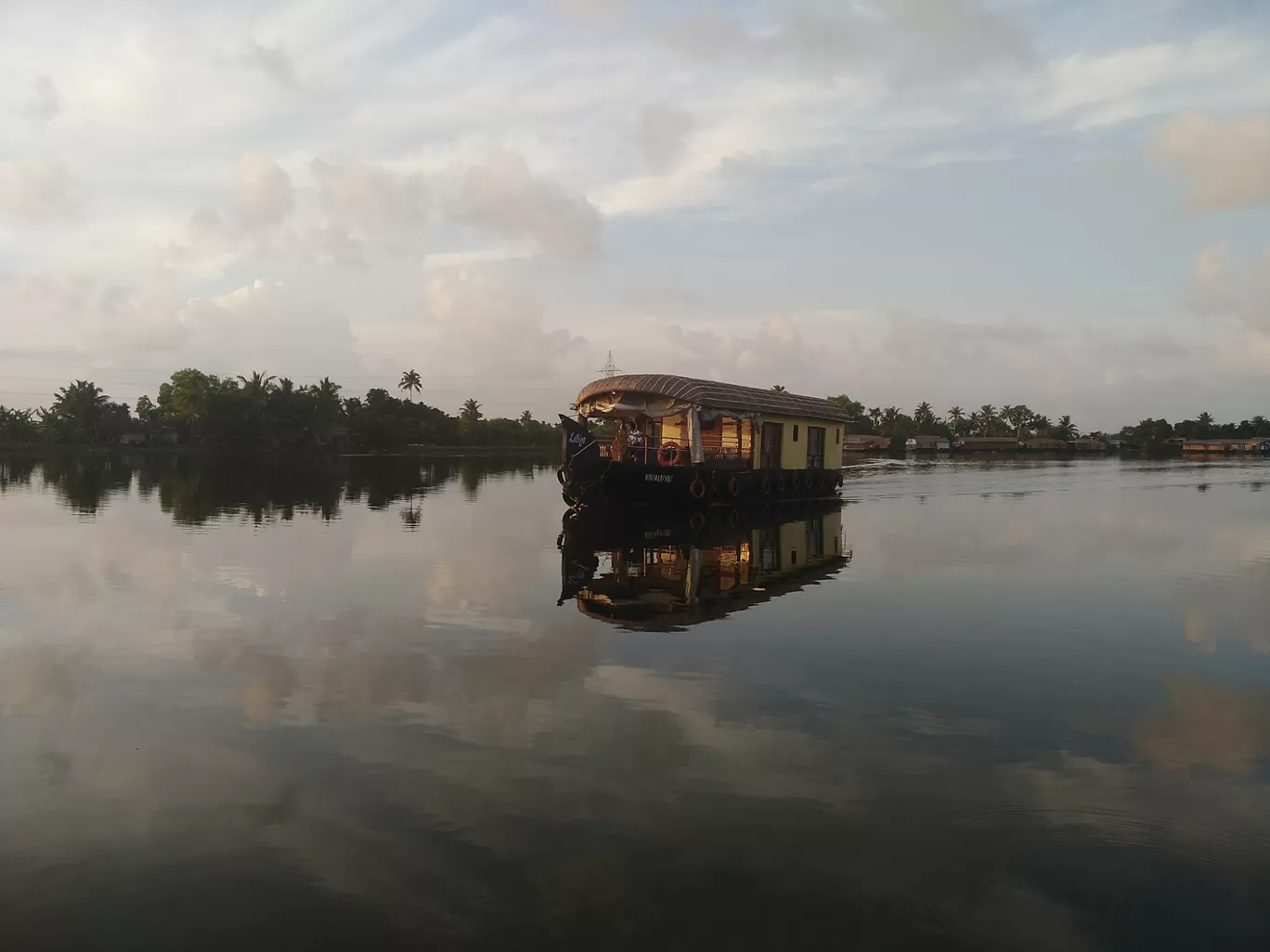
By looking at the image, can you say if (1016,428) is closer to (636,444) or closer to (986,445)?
(986,445)

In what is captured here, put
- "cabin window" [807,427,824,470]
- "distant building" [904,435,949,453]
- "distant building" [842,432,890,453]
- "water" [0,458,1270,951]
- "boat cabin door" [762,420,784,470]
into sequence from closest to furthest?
1. "water" [0,458,1270,951]
2. "boat cabin door" [762,420,784,470]
3. "cabin window" [807,427,824,470]
4. "distant building" [842,432,890,453]
5. "distant building" [904,435,949,453]

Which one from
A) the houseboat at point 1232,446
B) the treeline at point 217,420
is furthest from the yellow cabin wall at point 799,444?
the houseboat at point 1232,446

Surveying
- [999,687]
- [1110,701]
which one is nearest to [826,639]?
[999,687]

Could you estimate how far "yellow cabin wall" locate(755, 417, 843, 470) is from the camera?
1164 inches

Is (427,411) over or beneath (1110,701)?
over

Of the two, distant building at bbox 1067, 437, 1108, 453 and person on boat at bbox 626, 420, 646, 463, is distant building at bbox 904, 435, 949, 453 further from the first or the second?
person on boat at bbox 626, 420, 646, 463

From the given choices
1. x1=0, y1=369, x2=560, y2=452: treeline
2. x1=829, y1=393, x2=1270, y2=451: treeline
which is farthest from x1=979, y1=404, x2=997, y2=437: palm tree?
x1=0, y1=369, x2=560, y2=452: treeline

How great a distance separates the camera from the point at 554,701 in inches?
300

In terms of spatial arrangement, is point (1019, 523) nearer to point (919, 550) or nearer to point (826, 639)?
point (919, 550)

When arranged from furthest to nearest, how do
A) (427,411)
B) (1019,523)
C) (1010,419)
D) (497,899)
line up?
(1010,419)
(427,411)
(1019,523)
(497,899)

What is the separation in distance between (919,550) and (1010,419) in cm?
14934

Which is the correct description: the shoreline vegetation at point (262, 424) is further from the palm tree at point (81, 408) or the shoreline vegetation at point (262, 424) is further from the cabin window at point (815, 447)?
the cabin window at point (815, 447)

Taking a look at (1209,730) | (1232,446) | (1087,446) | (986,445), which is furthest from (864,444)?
(1209,730)

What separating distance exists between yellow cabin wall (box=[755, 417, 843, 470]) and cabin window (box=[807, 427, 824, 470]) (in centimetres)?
20
